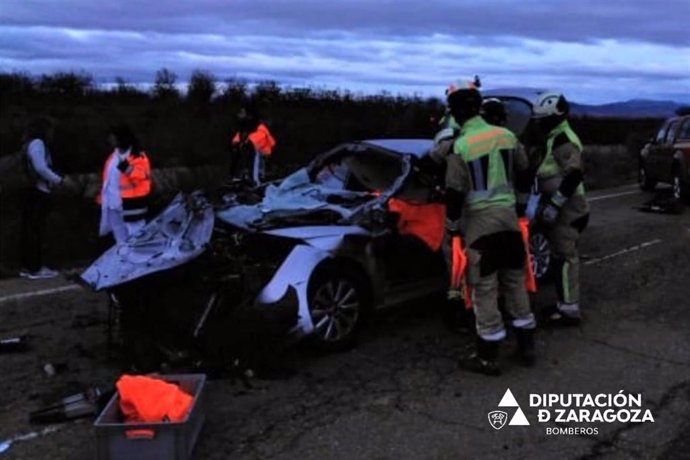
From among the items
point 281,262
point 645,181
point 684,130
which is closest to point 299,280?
point 281,262

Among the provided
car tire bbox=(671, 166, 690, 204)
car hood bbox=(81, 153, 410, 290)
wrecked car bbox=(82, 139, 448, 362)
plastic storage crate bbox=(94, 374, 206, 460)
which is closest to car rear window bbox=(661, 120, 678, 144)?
car tire bbox=(671, 166, 690, 204)

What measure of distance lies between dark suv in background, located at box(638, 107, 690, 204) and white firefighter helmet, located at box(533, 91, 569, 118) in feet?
33.1

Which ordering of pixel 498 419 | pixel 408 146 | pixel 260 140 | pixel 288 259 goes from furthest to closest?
1. pixel 260 140
2. pixel 408 146
3. pixel 288 259
4. pixel 498 419

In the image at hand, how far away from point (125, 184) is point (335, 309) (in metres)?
3.75

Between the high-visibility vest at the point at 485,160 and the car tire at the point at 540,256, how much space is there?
2741 millimetres

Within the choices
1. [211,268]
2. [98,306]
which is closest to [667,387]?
[211,268]

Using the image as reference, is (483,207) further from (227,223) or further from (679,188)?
(679,188)

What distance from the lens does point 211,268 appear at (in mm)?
6129

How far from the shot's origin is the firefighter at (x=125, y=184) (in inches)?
363


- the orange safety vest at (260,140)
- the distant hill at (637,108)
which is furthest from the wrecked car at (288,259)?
the distant hill at (637,108)

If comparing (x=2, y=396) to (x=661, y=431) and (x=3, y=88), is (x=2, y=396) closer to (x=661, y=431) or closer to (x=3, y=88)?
(x=661, y=431)

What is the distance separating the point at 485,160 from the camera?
5914mm

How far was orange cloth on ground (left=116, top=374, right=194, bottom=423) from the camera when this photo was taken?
461 centimetres

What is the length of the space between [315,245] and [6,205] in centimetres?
1207
